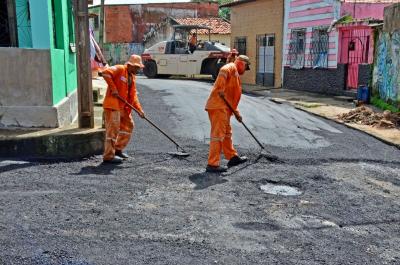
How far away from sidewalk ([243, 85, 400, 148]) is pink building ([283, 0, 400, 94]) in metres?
0.75

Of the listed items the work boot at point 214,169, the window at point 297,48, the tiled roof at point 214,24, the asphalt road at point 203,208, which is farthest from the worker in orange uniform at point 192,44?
the work boot at point 214,169

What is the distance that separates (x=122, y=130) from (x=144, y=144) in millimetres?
999

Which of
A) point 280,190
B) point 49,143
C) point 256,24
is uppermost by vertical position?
point 256,24

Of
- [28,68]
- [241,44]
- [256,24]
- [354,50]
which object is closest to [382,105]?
[354,50]

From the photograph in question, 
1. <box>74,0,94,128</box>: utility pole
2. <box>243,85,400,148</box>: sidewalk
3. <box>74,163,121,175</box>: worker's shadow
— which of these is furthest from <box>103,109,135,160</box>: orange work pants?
<box>243,85,400,148</box>: sidewalk

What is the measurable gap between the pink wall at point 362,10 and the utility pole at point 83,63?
11.3m

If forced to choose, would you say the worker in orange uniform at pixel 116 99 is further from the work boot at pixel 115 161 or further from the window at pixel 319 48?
the window at pixel 319 48

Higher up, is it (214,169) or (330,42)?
(330,42)

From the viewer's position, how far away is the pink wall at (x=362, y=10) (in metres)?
15.9

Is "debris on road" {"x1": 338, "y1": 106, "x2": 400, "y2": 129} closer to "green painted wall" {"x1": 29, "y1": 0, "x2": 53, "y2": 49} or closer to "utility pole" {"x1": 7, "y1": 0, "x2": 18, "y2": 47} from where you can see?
"green painted wall" {"x1": 29, "y1": 0, "x2": 53, "y2": 49}

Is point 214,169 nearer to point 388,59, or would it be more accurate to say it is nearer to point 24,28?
point 24,28

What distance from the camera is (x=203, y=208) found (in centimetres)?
498

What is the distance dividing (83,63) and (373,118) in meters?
6.47

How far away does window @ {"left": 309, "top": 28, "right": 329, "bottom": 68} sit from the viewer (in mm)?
17062
